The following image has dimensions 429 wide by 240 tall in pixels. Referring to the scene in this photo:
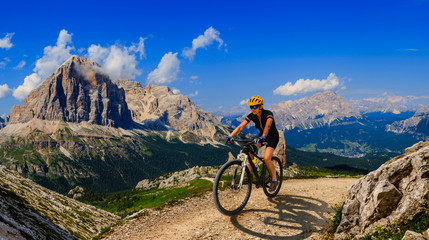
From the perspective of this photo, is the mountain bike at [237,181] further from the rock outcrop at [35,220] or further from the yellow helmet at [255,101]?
the rock outcrop at [35,220]

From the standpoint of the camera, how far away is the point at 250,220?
43.0 ft

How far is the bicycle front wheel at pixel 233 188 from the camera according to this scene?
12.3 metres

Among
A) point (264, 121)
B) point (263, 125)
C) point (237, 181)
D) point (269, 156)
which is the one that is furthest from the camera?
point (263, 125)

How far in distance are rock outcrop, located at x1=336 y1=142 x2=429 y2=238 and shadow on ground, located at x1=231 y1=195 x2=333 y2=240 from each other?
1.88 metres

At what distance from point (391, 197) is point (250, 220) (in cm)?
679

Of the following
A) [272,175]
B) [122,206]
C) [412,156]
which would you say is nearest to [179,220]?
[272,175]

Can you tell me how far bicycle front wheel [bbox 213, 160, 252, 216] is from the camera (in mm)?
12336

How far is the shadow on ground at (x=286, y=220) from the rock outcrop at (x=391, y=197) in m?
1.88

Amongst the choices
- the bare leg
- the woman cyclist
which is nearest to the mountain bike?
the bare leg

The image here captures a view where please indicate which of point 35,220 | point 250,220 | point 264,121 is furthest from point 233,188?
point 35,220

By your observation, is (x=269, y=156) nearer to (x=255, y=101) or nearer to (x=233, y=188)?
(x=233, y=188)

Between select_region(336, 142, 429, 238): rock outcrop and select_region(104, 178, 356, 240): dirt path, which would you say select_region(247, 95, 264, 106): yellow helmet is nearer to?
select_region(104, 178, 356, 240): dirt path

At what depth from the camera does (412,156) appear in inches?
383

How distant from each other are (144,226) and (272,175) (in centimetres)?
898
